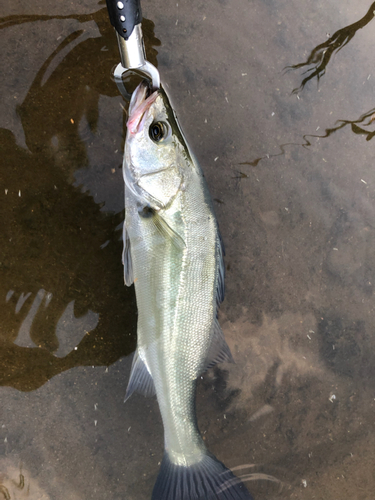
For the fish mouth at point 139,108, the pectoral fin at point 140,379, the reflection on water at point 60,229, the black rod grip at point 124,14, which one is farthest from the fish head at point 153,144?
the pectoral fin at point 140,379

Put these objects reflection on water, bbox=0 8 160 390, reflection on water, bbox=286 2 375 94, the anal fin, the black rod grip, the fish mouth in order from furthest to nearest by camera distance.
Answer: reflection on water, bbox=286 2 375 94
reflection on water, bbox=0 8 160 390
the anal fin
the fish mouth
the black rod grip

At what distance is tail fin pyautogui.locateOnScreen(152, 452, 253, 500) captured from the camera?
6.19 ft

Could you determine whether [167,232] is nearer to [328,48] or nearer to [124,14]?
[124,14]

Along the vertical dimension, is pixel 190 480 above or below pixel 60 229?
below

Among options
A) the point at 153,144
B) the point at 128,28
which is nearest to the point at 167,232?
the point at 153,144

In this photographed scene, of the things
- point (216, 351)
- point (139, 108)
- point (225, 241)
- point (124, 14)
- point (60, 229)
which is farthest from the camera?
point (225, 241)

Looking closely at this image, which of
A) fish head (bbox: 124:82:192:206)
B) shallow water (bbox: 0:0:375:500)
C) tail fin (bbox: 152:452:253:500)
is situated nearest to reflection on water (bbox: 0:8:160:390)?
shallow water (bbox: 0:0:375:500)

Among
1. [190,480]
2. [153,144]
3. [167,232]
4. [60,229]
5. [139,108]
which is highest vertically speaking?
[139,108]

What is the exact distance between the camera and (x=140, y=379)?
1891 mm

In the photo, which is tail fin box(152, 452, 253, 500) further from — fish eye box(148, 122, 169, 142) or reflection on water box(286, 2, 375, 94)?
reflection on water box(286, 2, 375, 94)

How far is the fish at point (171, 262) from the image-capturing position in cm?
173

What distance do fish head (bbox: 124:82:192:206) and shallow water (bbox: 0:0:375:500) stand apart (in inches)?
18.6

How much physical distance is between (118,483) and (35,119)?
97.7 inches

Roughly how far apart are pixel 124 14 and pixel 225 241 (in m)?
1.42
